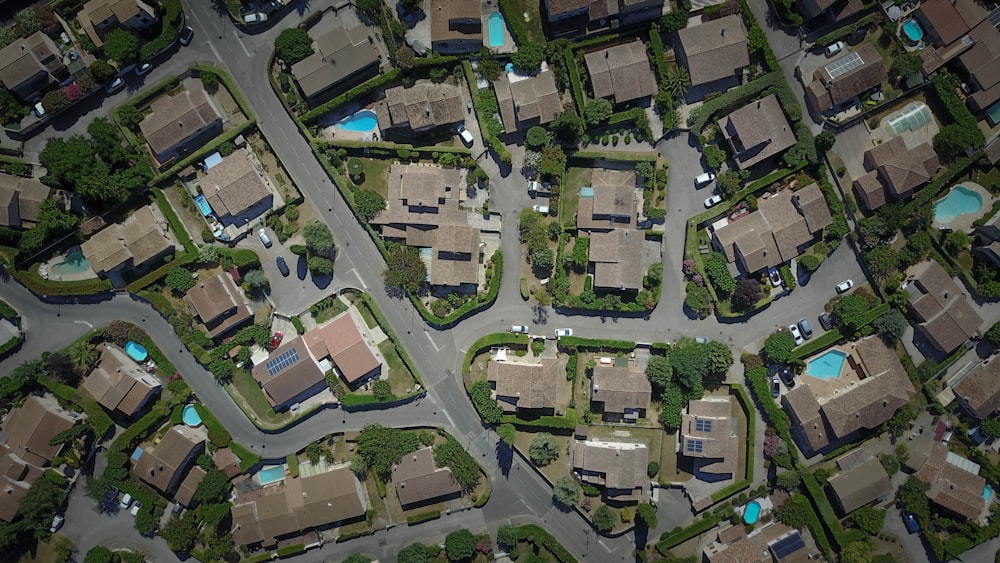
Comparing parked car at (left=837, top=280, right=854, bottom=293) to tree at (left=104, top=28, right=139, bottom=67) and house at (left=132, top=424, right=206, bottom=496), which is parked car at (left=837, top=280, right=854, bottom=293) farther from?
tree at (left=104, top=28, right=139, bottom=67)

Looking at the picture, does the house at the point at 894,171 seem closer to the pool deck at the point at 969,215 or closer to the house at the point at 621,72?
the pool deck at the point at 969,215

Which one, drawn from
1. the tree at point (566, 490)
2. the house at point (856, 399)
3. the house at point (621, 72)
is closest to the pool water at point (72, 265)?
the tree at point (566, 490)

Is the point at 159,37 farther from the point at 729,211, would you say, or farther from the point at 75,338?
the point at 729,211

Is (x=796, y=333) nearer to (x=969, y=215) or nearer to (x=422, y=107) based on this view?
(x=969, y=215)

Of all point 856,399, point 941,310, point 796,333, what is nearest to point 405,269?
point 796,333

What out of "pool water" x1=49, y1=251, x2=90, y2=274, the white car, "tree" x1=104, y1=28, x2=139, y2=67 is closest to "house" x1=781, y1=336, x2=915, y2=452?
the white car
